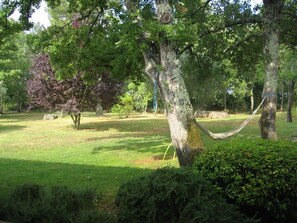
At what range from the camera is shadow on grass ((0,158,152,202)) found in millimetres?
6953

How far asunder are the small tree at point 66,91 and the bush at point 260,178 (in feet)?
53.7

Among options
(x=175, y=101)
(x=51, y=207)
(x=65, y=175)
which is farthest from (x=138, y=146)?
(x=51, y=207)

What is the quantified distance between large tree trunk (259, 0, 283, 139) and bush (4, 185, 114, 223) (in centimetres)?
590

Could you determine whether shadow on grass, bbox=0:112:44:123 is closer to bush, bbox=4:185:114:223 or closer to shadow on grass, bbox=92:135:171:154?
shadow on grass, bbox=92:135:171:154

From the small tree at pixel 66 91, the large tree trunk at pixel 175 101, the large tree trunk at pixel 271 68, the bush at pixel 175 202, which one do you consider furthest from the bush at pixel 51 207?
the small tree at pixel 66 91

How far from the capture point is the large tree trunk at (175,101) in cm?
668

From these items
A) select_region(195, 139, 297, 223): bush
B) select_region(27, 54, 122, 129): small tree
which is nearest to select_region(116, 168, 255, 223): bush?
select_region(195, 139, 297, 223): bush

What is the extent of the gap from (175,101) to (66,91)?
1413cm

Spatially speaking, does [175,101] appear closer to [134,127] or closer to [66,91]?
[66,91]

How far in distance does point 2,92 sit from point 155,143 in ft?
87.5

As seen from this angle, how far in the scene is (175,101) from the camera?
22.4 ft

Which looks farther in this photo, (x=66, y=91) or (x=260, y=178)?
(x=66, y=91)

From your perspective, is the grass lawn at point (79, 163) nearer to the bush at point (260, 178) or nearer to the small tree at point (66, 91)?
the bush at point (260, 178)

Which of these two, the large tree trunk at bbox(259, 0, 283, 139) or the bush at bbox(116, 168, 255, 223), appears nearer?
the bush at bbox(116, 168, 255, 223)
